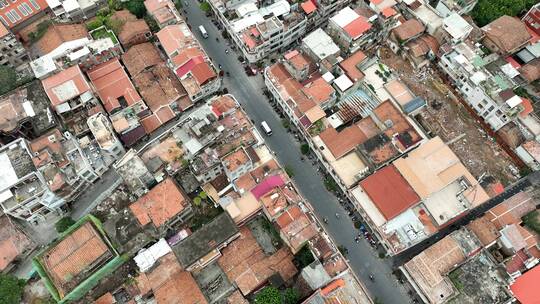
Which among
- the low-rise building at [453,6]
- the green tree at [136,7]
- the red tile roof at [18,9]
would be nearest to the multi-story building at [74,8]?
the red tile roof at [18,9]

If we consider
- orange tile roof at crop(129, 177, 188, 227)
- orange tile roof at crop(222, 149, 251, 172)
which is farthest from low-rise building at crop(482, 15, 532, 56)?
orange tile roof at crop(129, 177, 188, 227)

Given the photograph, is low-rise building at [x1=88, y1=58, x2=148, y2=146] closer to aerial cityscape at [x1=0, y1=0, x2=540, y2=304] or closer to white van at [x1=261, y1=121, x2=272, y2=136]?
aerial cityscape at [x1=0, y1=0, x2=540, y2=304]

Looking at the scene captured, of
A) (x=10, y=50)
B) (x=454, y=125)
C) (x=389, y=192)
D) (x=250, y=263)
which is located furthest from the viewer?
(x=10, y=50)

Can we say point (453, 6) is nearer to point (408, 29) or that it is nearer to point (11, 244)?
point (408, 29)

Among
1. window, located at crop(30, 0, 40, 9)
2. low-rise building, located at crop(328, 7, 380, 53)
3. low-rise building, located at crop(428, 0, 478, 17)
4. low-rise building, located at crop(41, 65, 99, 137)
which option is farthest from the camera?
window, located at crop(30, 0, 40, 9)

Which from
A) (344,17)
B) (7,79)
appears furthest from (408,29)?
(7,79)

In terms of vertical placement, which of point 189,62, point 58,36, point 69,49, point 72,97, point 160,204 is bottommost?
point 160,204
